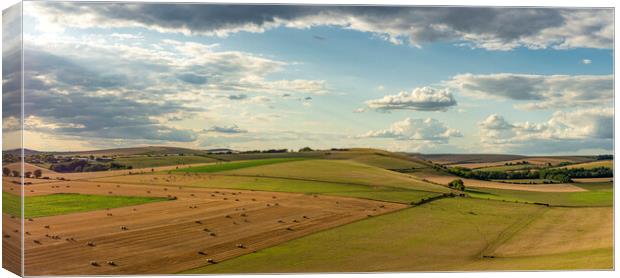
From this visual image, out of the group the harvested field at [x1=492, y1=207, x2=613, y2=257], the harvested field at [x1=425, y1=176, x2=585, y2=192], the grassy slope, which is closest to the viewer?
the harvested field at [x1=492, y1=207, x2=613, y2=257]

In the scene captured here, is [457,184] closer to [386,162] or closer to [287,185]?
[386,162]

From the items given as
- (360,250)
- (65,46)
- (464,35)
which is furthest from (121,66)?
(464,35)

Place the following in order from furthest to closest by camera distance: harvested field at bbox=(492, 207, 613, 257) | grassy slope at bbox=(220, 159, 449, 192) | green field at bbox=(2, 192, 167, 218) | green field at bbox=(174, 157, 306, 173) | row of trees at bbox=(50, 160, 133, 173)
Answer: grassy slope at bbox=(220, 159, 449, 192), green field at bbox=(174, 157, 306, 173), harvested field at bbox=(492, 207, 613, 257), row of trees at bbox=(50, 160, 133, 173), green field at bbox=(2, 192, 167, 218)

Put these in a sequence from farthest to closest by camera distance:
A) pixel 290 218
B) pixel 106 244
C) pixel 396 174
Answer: pixel 396 174 → pixel 290 218 → pixel 106 244

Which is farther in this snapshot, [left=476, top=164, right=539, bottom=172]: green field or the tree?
the tree

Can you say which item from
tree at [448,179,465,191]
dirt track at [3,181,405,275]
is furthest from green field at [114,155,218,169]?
tree at [448,179,465,191]

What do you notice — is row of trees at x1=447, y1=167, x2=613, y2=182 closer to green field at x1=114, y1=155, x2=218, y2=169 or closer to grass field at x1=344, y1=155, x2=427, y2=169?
grass field at x1=344, y1=155, x2=427, y2=169

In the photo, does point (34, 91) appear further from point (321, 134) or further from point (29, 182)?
point (321, 134)
